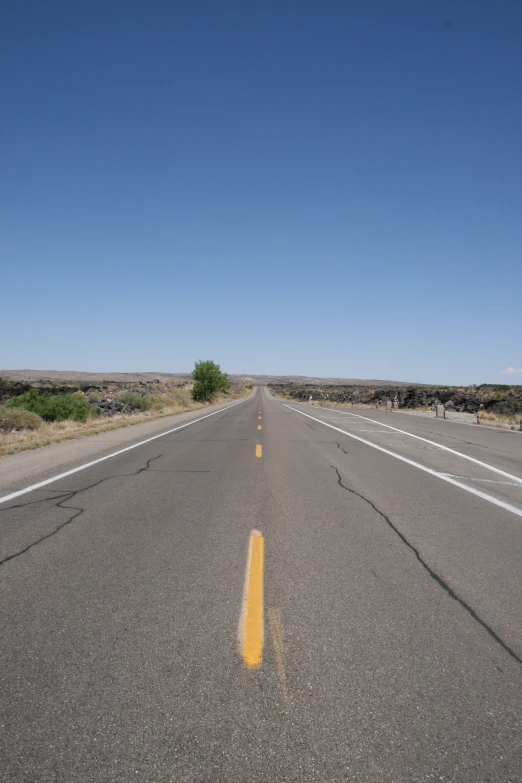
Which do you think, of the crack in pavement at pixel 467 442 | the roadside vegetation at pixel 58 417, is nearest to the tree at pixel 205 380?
the roadside vegetation at pixel 58 417

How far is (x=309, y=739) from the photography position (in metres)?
2.75

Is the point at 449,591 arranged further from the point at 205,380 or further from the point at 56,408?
the point at 205,380

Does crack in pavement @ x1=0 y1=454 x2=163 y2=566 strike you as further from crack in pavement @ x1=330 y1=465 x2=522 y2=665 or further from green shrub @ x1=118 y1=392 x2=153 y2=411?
green shrub @ x1=118 y1=392 x2=153 y2=411

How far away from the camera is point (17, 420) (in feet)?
77.0

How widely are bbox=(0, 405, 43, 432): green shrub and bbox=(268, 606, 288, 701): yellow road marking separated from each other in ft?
68.6

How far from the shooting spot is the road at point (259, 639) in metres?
2.67

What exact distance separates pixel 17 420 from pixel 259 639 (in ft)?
73.6

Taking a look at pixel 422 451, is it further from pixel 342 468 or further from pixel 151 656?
pixel 151 656

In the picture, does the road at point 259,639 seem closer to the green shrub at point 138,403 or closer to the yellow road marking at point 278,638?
the yellow road marking at point 278,638

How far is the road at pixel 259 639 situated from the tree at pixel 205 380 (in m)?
54.1

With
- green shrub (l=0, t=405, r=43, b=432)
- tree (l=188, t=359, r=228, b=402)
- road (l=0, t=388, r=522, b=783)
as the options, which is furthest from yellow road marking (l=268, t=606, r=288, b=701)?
tree (l=188, t=359, r=228, b=402)

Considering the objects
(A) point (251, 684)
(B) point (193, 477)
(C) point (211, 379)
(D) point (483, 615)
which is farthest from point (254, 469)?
(C) point (211, 379)

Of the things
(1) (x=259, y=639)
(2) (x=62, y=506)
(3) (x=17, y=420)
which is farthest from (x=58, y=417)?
(1) (x=259, y=639)

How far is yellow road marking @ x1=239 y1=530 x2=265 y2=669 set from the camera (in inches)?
140
